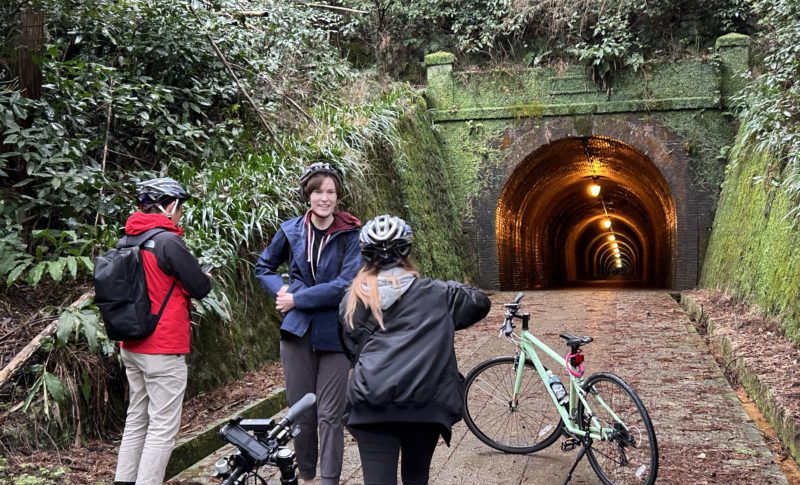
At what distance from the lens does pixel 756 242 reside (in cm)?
925

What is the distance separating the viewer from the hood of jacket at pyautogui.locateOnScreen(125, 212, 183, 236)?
12.0ft

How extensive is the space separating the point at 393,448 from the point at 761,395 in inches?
162

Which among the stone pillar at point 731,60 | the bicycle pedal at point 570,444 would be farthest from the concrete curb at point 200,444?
the stone pillar at point 731,60

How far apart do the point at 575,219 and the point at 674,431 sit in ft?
82.9

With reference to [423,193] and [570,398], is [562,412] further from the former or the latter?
[423,193]

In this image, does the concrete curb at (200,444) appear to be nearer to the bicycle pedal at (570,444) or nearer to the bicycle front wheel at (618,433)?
the bicycle pedal at (570,444)

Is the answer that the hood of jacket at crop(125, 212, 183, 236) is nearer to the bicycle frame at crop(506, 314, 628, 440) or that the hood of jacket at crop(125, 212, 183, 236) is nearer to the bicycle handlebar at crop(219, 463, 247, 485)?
the bicycle handlebar at crop(219, 463, 247, 485)

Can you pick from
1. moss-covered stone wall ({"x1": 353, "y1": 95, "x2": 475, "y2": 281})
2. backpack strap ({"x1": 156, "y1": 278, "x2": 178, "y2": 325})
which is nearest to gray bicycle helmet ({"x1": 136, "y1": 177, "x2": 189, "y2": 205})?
backpack strap ({"x1": 156, "y1": 278, "x2": 178, "y2": 325})

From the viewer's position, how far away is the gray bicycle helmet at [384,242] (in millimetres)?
2836

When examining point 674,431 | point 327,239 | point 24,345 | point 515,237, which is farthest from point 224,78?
point 515,237

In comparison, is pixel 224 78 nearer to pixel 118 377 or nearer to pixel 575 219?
pixel 118 377

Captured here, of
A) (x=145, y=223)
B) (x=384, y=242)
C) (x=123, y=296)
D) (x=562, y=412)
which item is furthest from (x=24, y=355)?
(x=562, y=412)

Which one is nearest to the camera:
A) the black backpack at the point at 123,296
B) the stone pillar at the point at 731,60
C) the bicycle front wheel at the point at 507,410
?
the black backpack at the point at 123,296

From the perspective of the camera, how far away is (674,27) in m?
15.5
